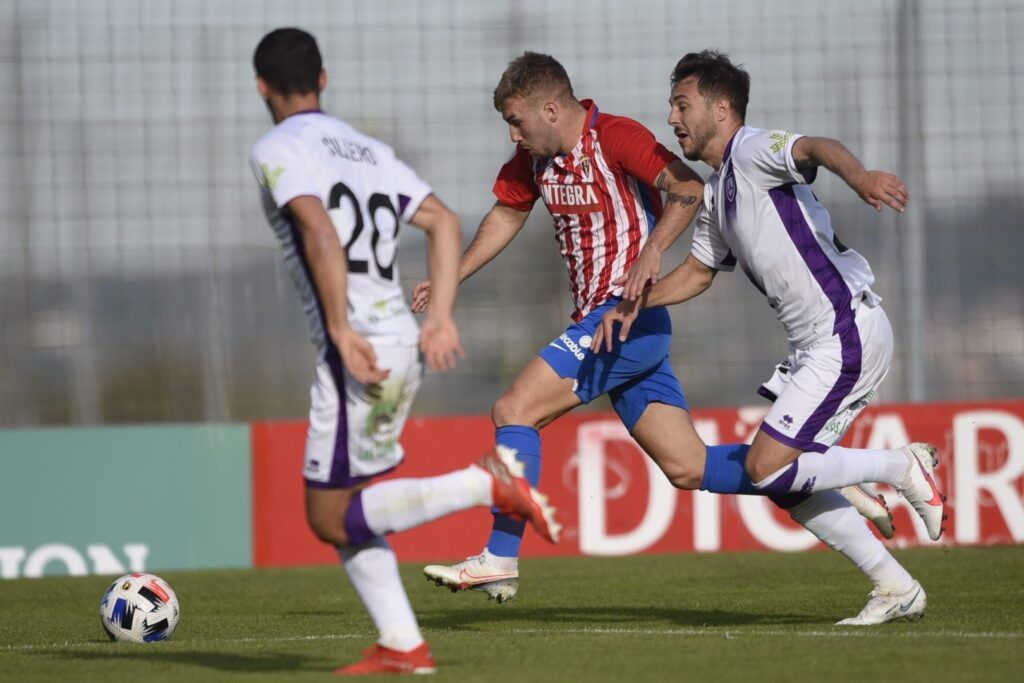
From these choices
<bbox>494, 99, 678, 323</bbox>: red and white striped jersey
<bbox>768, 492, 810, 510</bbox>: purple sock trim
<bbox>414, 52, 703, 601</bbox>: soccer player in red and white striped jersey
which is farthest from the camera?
<bbox>494, 99, 678, 323</bbox>: red and white striped jersey

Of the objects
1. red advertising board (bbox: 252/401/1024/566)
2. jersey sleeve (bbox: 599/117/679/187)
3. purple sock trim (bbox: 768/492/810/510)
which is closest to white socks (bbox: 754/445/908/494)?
purple sock trim (bbox: 768/492/810/510)

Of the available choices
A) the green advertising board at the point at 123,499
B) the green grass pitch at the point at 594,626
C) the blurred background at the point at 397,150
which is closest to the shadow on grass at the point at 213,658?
the green grass pitch at the point at 594,626

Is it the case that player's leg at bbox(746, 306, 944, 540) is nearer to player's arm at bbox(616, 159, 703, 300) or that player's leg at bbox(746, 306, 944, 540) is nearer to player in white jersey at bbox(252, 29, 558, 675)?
player's arm at bbox(616, 159, 703, 300)

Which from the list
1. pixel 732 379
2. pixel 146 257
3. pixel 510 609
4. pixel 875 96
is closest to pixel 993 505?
pixel 732 379

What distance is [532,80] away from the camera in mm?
7398

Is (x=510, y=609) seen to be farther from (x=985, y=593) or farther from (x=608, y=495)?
(x=608, y=495)

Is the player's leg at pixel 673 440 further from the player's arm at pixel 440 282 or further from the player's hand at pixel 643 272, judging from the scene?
the player's arm at pixel 440 282

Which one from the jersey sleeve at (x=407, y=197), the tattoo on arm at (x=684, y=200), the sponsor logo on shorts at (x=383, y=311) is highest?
the tattoo on arm at (x=684, y=200)

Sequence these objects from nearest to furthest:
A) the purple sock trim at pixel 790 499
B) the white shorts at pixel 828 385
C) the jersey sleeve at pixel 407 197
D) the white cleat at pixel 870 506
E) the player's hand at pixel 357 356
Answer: the player's hand at pixel 357 356, the jersey sleeve at pixel 407 197, the white shorts at pixel 828 385, the purple sock trim at pixel 790 499, the white cleat at pixel 870 506

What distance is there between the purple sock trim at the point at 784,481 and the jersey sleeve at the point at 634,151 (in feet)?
4.65

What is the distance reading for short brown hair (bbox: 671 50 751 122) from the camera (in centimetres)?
689

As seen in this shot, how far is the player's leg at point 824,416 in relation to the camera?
6.61 metres

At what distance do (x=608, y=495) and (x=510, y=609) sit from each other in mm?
3645

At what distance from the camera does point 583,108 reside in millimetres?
7512
